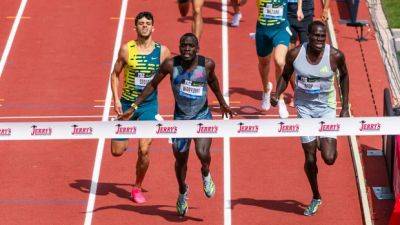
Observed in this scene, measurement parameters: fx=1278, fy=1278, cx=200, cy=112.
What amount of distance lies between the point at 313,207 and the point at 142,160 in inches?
82.6

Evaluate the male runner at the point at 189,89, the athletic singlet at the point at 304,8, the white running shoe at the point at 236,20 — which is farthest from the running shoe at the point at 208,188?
the white running shoe at the point at 236,20

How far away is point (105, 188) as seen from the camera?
15.9 meters

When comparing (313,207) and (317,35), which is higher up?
(317,35)

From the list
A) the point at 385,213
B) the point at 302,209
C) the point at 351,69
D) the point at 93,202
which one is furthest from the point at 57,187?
the point at 351,69

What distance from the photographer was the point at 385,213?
50.0 feet

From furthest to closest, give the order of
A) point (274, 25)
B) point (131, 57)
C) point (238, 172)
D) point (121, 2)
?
point (121, 2), point (274, 25), point (238, 172), point (131, 57)

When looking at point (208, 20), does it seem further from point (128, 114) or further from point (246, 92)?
point (128, 114)

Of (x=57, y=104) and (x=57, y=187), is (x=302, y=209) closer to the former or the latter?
(x=57, y=187)

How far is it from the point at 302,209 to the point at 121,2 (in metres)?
7.82

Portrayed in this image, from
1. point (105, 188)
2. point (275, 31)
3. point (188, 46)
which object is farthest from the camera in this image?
point (275, 31)

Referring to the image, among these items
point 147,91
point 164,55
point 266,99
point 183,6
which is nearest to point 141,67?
point 164,55

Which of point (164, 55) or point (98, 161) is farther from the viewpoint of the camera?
point (98, 161)

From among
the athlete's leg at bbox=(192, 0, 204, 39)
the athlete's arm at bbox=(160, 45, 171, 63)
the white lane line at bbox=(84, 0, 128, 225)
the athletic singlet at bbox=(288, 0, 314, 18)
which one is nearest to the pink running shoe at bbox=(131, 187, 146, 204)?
the white lane line at bbox=(84, 0, 128, 225)

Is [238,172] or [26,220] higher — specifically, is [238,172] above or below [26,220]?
above
